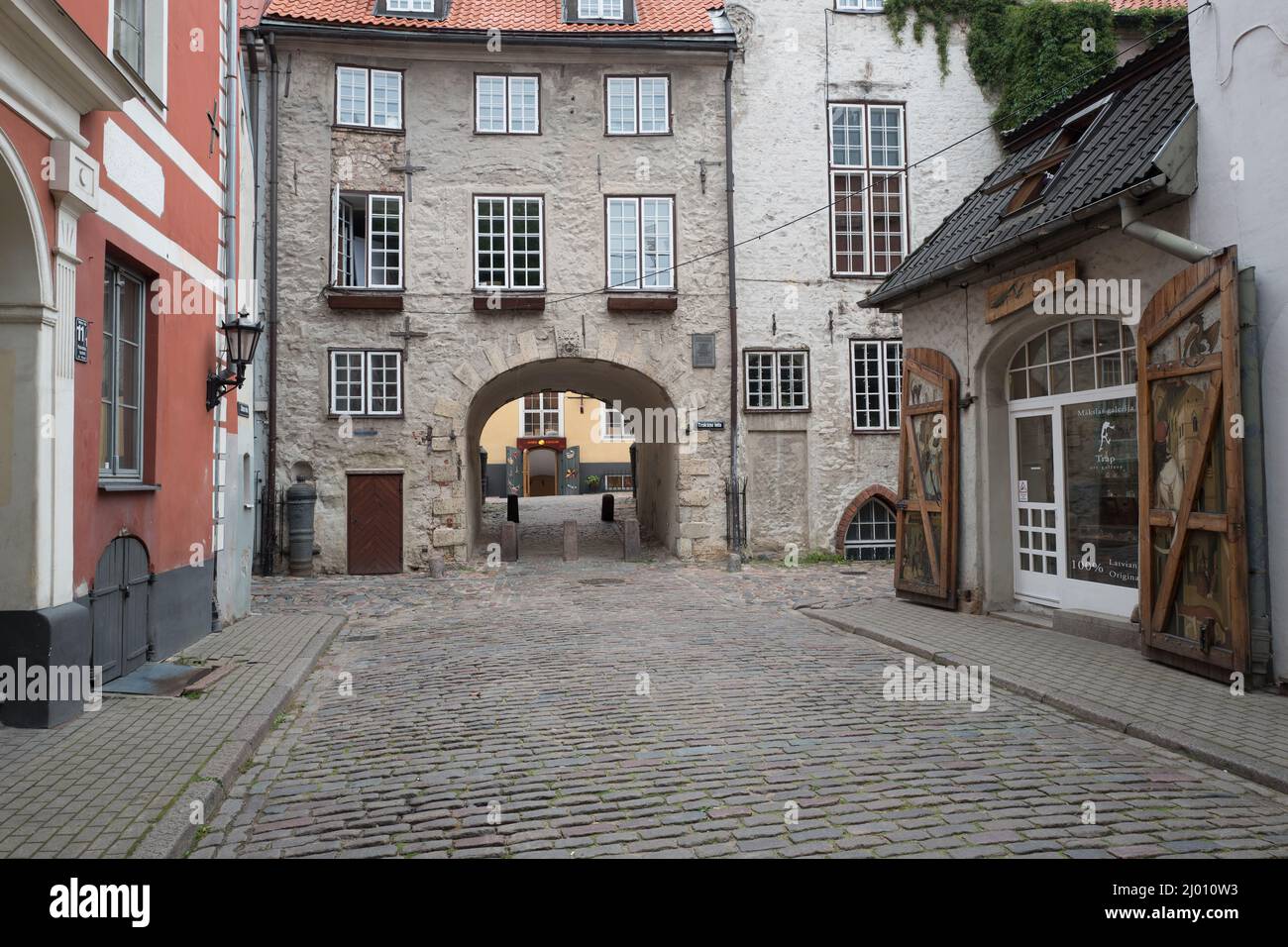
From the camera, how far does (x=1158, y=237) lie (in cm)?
751

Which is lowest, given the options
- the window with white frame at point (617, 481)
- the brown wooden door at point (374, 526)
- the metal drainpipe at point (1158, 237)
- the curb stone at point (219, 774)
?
the curb stone at point (219, 774)

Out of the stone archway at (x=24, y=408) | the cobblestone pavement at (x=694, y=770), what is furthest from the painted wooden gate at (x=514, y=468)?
Result: the stone archway at (x=24, y=408)

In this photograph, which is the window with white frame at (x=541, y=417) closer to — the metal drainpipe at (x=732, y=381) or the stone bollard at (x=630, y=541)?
the stone bollard at (x=630, y=541)

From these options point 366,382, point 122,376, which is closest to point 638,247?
point 366,382

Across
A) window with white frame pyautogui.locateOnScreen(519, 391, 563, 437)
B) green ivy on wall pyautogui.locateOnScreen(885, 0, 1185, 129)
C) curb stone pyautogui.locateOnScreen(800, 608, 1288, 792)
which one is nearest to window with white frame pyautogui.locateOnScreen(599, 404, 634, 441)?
window with white frame pyautogui.locateOnScreen(519, 391, 563, 437)

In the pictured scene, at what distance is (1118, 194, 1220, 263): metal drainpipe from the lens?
7371mm

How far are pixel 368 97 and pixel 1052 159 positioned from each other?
13.2 m

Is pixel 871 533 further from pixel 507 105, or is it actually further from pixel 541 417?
pixel 541 417

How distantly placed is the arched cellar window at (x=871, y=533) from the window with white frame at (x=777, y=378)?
2524 mm

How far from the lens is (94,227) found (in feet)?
23.2

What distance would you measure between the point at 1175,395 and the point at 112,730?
8.22m

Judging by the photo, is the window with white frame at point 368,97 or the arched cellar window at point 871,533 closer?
the window with white frame at point 368,97

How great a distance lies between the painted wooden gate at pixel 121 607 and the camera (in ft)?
23.7

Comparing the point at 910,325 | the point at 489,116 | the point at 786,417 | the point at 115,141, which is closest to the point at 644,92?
the point at 489,116
